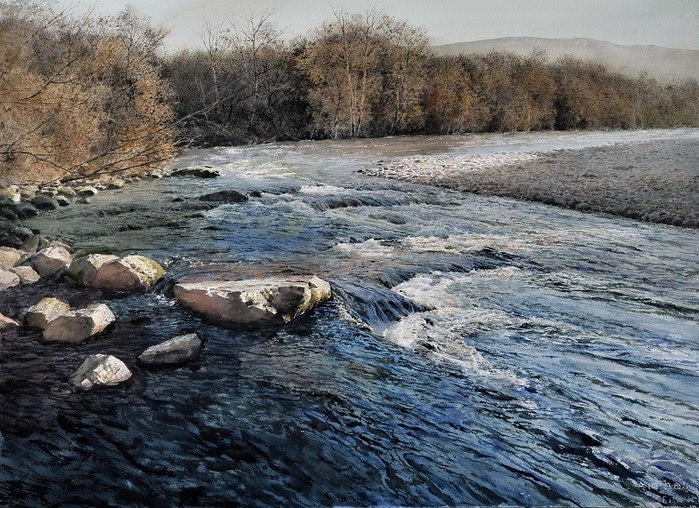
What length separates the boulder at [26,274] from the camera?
6.56 m

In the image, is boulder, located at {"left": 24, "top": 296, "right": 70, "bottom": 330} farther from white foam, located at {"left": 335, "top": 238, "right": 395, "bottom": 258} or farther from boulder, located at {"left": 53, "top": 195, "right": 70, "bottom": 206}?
boulder, located at {"left": 53, "top": 195, "right": 70, "bottom": 206}

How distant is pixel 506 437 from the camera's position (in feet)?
11.2

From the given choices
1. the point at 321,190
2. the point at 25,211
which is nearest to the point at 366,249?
the point at 321,190

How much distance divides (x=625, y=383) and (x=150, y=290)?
16.3ft

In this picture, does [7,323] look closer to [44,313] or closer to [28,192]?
[44,313]

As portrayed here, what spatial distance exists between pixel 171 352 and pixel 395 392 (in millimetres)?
1892

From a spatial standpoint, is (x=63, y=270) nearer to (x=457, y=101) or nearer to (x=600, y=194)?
(x=600, y=194)

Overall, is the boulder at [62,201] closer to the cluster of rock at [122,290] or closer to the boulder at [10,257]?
the cluster of rock at [122,290]

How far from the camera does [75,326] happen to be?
4.96 meters

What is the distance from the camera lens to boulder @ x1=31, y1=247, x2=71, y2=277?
6.81m

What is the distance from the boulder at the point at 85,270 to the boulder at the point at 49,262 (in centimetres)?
38

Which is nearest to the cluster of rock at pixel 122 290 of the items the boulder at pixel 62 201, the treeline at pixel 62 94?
the treeline at pixel 62 94

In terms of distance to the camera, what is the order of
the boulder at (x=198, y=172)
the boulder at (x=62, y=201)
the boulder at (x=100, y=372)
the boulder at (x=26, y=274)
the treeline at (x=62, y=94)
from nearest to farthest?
the boulder at (x=100, y=372)
the treeline at (x=62, y=94)
the boulder at (x=26, y=274)
the boulder at (x=62, y=201)
the boulder at (x=198, y=172)
